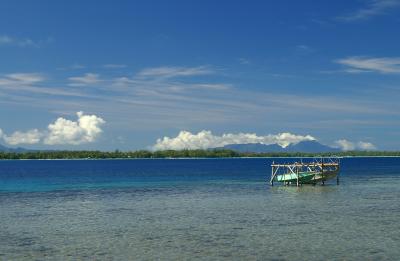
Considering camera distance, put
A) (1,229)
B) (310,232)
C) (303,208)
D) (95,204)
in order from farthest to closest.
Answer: (95,204) → (303,208) → (1,229) → (310,232)

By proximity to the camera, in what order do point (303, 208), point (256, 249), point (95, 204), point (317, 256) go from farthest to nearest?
point (95, 204), point (303, 208), point (256, 249), point (317, 256)

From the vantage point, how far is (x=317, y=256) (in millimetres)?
26609

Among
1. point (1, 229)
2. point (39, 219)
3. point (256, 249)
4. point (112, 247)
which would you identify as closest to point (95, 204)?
point (39, 219)

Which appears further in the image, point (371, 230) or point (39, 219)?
point (39, 219)

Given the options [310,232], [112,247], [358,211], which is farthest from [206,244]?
[358,211]

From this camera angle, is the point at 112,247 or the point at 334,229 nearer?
the point at 112,247

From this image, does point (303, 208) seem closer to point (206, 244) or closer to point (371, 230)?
point (371, 230)

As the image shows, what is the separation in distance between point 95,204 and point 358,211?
2661cm

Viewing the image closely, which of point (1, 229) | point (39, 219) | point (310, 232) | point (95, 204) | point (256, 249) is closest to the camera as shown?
point (256, 249)

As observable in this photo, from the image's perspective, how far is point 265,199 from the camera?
189ft

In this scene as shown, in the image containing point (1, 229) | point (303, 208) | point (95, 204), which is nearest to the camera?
point (1, 229)

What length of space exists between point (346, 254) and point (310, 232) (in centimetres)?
664

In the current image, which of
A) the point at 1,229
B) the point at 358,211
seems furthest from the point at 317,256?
the point at 1,229

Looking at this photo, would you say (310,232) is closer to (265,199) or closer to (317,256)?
(317,256)
